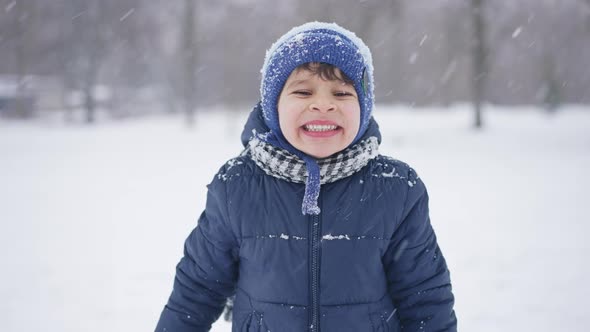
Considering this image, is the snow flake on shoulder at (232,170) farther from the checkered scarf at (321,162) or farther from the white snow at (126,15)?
the white snow at (126,15)

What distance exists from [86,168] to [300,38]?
939cm

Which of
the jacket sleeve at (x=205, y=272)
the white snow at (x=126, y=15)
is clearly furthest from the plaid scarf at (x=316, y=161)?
the white snow at (x=126, y=15)

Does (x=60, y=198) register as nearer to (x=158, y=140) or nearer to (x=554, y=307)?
(x=554, y=307)

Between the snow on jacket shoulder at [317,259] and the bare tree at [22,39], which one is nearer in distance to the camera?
the snow on jacket shoulder at [317,259]

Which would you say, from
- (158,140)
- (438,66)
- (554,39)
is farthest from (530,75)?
(158,140)

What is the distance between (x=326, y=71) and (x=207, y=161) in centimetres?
892

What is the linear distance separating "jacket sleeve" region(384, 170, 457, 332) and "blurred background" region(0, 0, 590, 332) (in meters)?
1.68

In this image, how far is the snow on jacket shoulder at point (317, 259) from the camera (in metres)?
1.45

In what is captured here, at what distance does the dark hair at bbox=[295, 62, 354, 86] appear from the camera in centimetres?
149

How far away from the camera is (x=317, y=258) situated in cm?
145

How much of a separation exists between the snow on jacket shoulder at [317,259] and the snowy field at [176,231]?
1.42 metres

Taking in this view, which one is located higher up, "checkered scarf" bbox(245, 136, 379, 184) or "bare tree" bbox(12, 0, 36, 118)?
"bare tree" bbox(12, 0, 36, 118)

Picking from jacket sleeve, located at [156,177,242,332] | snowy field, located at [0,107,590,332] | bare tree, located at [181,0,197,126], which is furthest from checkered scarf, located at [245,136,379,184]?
bare tree, located at [181,0,197,126]

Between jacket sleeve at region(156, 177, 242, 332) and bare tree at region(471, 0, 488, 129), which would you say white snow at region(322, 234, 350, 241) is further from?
bare tree at region(471, 0, 488, 129)
